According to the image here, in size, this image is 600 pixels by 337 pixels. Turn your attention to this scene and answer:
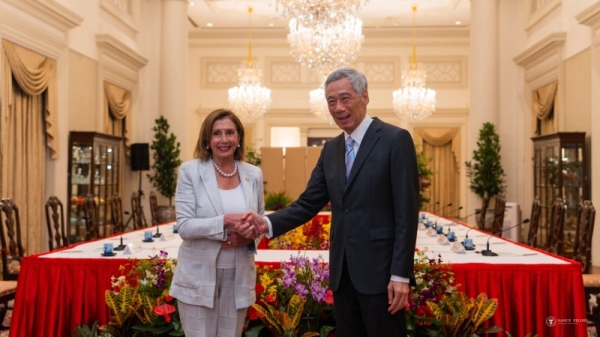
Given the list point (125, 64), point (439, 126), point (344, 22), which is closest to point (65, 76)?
point (125, 64)

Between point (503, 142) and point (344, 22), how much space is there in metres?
4.38

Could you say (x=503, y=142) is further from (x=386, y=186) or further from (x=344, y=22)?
(x=386, y=186)

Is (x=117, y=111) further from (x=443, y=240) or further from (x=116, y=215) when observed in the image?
(x=443, y=240)

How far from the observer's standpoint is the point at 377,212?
97.0 inches

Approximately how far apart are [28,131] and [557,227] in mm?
6375

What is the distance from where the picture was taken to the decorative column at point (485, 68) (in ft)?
38.7

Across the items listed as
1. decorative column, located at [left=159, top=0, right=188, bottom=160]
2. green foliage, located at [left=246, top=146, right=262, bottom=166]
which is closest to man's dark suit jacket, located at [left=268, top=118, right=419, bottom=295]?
green foliage, located at [left=246, top=146, right=262, bottom=166]

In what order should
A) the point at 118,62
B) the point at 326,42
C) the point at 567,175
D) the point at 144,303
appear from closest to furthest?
the point at 144,303 < the point at 567,175 < the point at 326,42 < the point at 118,62

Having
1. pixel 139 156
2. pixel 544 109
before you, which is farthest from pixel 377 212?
pixel 139 156

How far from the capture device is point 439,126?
628 inches

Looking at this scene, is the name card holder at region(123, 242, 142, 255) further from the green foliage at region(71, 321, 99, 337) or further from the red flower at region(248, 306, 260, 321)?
the red flower at region(248, 306, 260, 321)

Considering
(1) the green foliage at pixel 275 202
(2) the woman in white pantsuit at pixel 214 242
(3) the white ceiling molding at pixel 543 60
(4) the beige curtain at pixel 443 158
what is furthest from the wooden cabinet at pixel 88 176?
(4) the beige curtain at pixel 443 158

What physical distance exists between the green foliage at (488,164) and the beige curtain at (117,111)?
6402 millimetres

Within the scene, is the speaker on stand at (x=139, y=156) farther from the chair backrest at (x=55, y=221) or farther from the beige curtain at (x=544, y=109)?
the beige curtain at (x=544, y=109)
